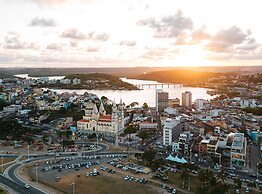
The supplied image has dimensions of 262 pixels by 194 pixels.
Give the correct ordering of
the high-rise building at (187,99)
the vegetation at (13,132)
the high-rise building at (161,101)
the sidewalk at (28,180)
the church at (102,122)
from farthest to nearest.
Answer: the high-rise building at (187,99), the high-rise building at (161,101), the church at (102,122), the vegetation at (13,132), the sidewalk at (28,180)

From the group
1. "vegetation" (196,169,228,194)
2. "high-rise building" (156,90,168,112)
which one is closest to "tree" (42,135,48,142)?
"vegetation" (196,169,228,194)

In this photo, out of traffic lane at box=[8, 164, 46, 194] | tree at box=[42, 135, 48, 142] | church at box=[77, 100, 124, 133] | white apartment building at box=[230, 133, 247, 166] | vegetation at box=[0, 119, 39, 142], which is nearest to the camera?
traffic lane at box=[8, 164, 46, 194]

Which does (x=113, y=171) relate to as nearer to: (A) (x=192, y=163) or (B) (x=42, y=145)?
(A) (x=192, y=163)

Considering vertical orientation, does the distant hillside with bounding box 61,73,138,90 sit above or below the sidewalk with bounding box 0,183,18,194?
above

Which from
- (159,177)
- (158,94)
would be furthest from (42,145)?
(158,94)

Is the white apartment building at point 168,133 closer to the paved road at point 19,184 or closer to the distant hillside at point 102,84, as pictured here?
the paved road at point 19,184

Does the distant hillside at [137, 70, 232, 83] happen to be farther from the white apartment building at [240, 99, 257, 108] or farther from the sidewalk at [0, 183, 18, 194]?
the sidewalk at [0, 183, 18, 194]

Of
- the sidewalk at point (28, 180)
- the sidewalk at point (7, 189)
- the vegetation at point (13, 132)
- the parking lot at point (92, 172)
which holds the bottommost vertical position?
the sidewalk at point (7, 189)

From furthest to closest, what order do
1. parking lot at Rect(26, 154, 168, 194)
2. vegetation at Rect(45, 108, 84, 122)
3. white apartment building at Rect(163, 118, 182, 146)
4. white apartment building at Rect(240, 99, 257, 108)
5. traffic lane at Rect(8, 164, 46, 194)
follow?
white apartment building at Rect(240, 99, 257, 108)
vegetation at Rect(45, 108, 84, 122)
white apartment building at Rect(163, 118, 182, 146)
parking lot at Rect(26, 154, 168, 194)
traffic lane at Rect(8, 164, 46, 194)

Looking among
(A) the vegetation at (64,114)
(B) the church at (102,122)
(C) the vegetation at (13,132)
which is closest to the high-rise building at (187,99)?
(A) the vegetation at (64,114)

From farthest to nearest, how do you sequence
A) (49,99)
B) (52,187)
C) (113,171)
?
(49,99), (113,171), (52,187)

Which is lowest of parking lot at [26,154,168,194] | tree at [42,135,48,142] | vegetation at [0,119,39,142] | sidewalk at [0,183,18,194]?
sidewalk at [0,183,18,194]
